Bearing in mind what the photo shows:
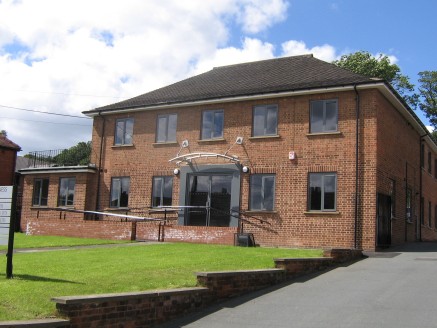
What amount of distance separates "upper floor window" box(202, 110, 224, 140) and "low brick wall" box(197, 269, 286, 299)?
11.2 m

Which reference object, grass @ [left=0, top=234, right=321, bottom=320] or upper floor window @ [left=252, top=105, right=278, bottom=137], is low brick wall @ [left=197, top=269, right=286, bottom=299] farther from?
upper floor window @ [left=252, top=105, right=278, bottom=137]

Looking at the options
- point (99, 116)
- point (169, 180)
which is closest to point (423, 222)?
point (169, 180)

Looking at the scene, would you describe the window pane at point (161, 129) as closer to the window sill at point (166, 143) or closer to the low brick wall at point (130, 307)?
the window sill at point (166, 143)

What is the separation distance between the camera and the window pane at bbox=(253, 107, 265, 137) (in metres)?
20.9

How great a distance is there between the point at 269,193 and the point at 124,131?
796cm

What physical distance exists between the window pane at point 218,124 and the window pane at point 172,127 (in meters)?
1.97

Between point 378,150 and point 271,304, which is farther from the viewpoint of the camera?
point 378,150

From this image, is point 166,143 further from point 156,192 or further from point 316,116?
point 316,116

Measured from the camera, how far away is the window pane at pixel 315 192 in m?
19.2

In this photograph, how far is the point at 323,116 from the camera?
19.7m

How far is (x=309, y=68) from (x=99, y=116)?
397 inches

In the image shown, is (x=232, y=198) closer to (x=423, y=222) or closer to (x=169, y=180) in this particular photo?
(x=169, y=180)

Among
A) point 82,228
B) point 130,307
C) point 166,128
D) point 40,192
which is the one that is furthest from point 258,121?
point 130,307

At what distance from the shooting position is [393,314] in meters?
8.43
